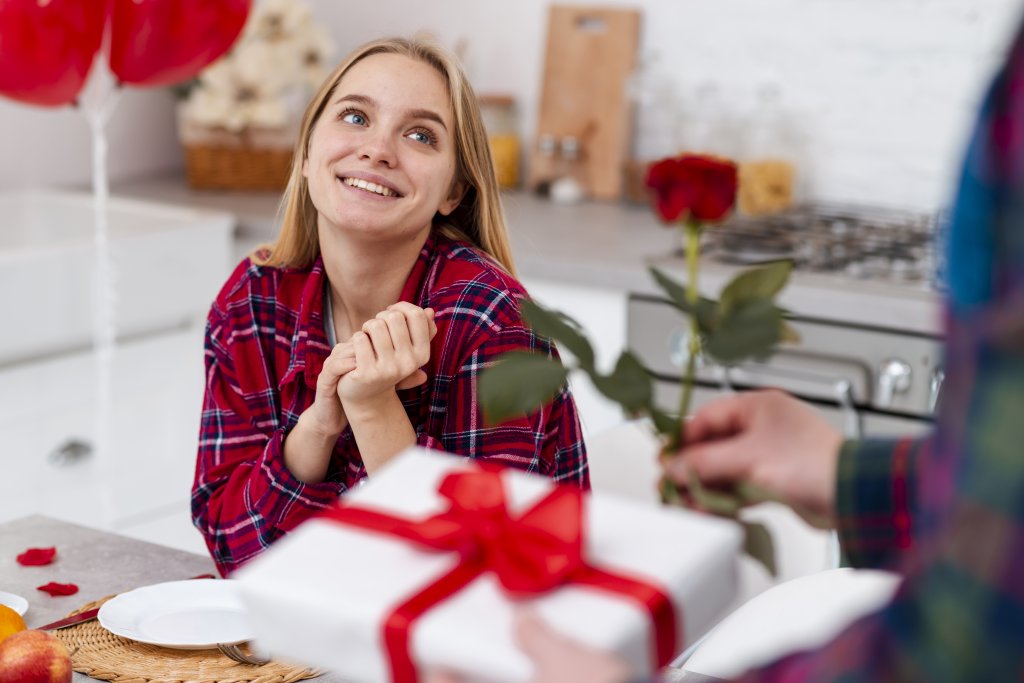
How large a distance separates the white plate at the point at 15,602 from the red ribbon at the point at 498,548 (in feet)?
2.27

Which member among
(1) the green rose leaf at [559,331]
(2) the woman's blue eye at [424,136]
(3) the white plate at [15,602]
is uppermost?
(2) the woman's blue eye at [424,136]

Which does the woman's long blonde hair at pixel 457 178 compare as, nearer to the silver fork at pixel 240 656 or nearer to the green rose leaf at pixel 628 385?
the silver fork at pixel 240 656

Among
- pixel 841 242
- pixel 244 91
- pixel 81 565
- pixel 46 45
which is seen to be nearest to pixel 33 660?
pixel 81 565

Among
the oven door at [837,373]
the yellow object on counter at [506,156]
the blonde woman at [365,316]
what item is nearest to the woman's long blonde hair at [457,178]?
the blonde woman at [365,316]

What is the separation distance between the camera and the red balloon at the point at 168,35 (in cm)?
210

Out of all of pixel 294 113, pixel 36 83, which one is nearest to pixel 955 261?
pixel 36 83

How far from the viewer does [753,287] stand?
0.72 meters

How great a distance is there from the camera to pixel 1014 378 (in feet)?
1.55

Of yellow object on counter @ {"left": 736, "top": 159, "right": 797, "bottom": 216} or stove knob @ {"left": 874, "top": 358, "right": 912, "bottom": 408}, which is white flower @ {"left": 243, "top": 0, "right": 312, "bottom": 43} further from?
stove knob @ {"left": 874, "top": 358, "right": 912, "bottom": 408}

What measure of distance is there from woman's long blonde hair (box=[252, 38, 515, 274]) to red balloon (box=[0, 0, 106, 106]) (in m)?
0.56

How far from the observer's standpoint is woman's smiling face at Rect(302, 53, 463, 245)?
4.98ft

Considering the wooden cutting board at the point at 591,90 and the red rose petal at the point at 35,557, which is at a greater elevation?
the wooden cutting board at the point at 591,90

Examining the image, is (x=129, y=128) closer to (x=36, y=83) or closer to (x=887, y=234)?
(x=36, y=83)

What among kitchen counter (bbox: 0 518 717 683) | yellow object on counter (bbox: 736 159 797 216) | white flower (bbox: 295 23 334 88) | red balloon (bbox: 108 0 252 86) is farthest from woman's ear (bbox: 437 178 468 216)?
white flower (bbox: 295 23 334 88)
